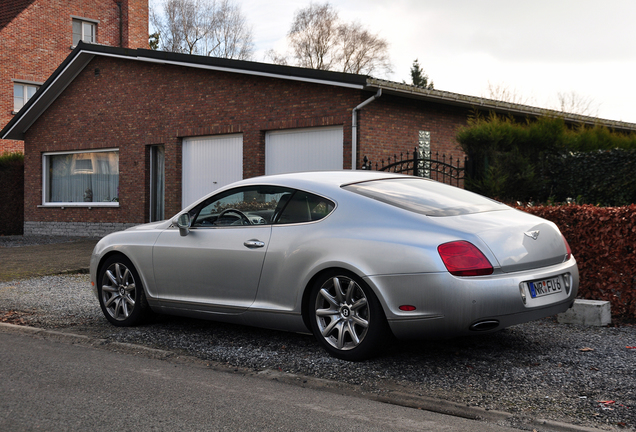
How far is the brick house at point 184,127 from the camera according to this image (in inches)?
622

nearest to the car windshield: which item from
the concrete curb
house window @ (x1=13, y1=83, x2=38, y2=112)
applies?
the concrete curb

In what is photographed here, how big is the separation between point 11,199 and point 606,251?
22920 mm

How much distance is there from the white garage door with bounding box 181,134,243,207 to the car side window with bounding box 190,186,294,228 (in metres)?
11.2

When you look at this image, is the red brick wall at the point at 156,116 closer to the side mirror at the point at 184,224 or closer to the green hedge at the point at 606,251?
the green hedge at the point at 606,251

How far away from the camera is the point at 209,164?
60.4ft

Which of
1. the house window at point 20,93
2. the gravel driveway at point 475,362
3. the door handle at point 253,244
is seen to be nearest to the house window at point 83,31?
the house window at point 20,93

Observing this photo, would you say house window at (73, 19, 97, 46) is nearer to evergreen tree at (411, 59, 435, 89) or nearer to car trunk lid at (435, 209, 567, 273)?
car trunk lid at (435, 209, 567, 273)

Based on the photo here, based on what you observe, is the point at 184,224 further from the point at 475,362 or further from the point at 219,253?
the point at 475,362

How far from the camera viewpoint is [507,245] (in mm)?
4836

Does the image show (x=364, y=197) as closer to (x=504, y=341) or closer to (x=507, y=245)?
(x=507, y=245)

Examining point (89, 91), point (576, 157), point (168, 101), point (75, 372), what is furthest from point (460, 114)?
point (75, 372)

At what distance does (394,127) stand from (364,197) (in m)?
11.2

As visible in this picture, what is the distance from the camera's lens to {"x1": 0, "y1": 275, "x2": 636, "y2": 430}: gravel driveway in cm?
420

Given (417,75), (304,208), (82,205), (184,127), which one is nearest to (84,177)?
(82,205)
